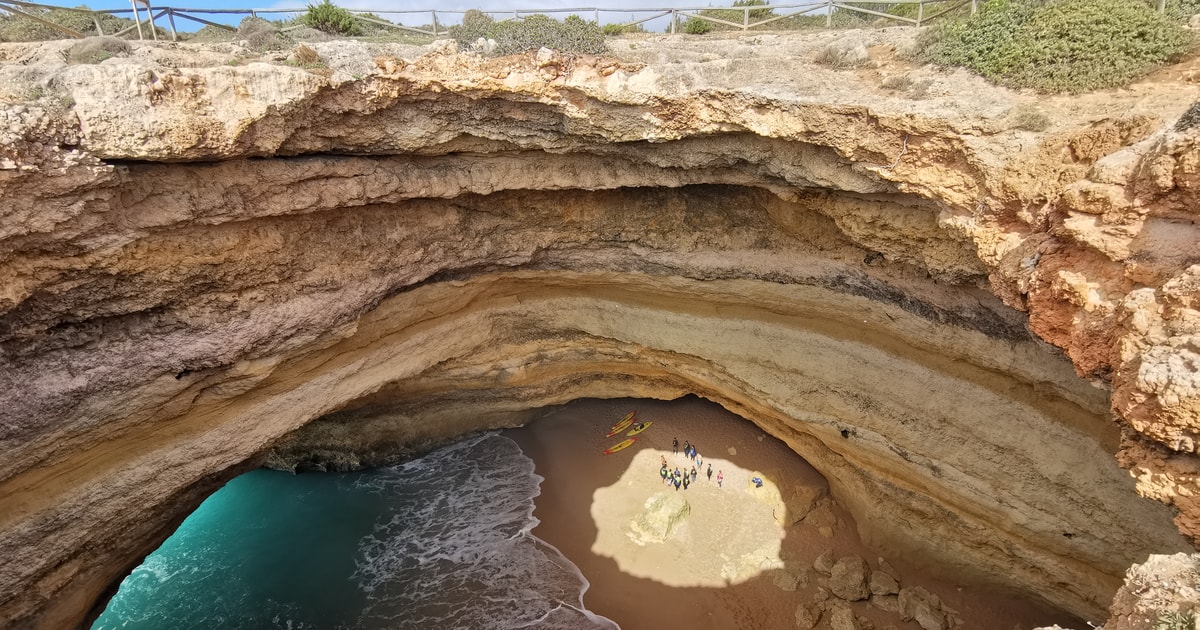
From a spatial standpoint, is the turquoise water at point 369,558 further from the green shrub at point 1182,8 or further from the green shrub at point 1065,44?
the green shrub at point 1182,8

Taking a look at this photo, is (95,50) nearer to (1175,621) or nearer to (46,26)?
(46,26)

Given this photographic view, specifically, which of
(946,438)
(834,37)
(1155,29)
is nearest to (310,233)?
(834,37)

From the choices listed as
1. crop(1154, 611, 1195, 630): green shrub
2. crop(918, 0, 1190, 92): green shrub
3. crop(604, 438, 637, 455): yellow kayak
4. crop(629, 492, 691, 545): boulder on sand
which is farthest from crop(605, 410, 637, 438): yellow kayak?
crop(1154, 611, 1195, 630): green shrub

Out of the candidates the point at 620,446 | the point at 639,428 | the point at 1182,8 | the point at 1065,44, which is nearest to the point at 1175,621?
the point at 1065,44

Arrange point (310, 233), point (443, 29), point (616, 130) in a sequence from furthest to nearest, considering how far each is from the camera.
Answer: point (443, 29)
point (310, 233)
point (616, 130)

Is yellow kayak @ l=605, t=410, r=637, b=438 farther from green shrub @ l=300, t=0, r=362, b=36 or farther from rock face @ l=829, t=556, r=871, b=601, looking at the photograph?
green shrub @ l=300, t=0, r=362, b=36

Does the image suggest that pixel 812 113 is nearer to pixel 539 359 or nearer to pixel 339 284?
pixel 339 284

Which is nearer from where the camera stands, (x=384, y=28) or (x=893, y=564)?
(x=893, y=564)
